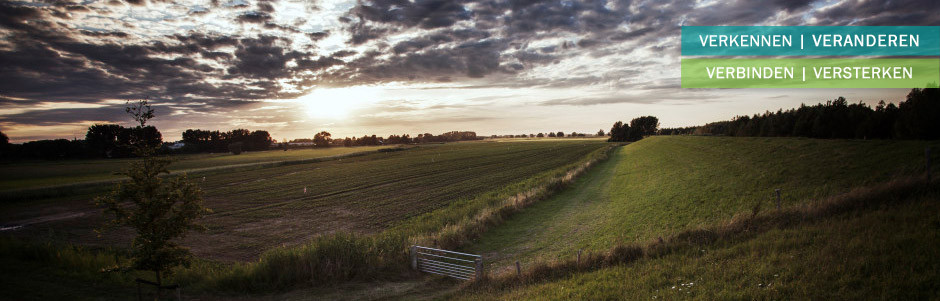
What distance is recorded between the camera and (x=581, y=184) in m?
36.3

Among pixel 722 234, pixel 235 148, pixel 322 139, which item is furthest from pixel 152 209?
pixel 322 139

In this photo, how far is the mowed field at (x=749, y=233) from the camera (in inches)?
276

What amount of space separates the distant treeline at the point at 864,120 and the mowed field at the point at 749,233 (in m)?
7.56

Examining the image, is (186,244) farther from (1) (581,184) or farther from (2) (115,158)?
(2) (115,158)

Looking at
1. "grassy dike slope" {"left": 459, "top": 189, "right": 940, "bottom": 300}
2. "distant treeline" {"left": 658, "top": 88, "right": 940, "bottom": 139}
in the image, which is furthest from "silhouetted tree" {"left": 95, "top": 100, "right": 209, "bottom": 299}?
"distant treeline" {"left": 658, "top": 88, "right": 940, "bottom": 139}

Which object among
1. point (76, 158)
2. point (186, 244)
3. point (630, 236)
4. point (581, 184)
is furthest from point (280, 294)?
point (76, 158)

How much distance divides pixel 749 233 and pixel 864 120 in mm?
44294

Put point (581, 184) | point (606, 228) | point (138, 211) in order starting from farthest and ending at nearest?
point (581, 184) → point (606, 228) → point (138, 211)

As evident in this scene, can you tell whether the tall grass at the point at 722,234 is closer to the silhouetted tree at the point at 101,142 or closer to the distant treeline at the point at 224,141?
the silhouetted tree at the point at 101,142

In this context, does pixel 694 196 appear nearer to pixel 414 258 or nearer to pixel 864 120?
pixel 414 258

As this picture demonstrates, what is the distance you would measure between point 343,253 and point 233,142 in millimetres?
141657

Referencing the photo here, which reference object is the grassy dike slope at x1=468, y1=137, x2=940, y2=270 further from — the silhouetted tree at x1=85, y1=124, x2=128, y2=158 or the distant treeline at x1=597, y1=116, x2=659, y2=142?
the distant treeline at x1=597, y1=116, x2=659, y2=142

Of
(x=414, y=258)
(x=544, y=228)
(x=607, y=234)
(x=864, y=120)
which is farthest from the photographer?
(x=864, y=120)

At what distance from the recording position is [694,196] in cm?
2205
